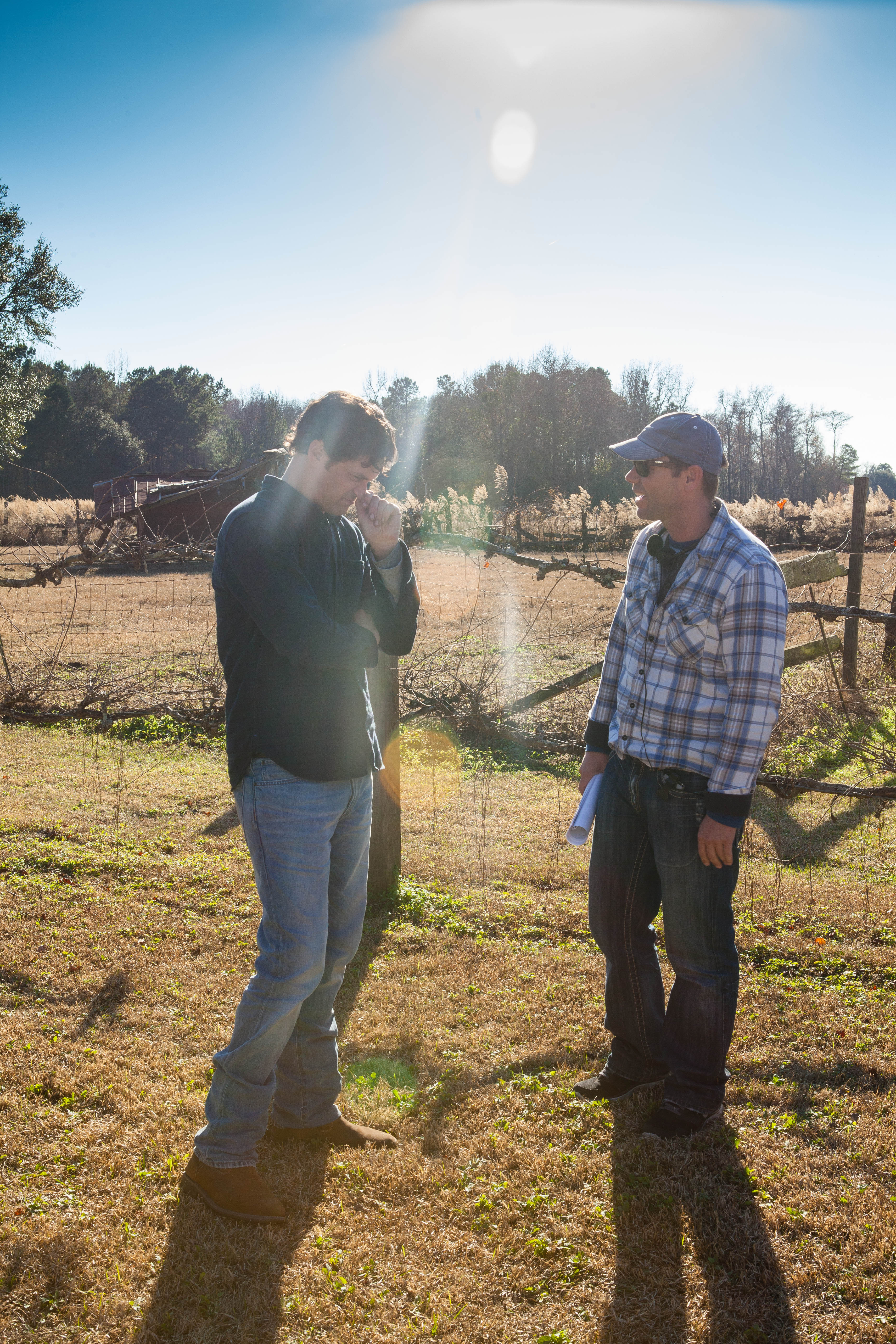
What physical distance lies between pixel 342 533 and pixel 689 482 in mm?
1041

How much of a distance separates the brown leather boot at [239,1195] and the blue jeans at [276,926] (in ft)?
0.08

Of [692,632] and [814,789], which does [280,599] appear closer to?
[692,632]

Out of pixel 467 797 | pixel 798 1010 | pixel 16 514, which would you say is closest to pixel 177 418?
pixel 16 514

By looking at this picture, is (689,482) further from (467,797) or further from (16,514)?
(16,514)

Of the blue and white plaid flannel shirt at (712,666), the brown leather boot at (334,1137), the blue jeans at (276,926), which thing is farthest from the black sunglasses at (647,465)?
the brown leather boot at (334,1137)

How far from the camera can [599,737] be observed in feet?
9.64

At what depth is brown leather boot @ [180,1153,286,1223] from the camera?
2.26 m

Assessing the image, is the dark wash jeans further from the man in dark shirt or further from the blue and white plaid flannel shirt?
the man in dark shirt

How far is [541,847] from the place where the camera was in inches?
219

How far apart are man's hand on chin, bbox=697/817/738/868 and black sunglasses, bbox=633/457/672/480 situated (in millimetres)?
1037

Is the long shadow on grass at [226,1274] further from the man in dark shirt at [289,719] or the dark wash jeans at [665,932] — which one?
the dark wash jeans at [665,932]

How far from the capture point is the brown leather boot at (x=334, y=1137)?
261 cm

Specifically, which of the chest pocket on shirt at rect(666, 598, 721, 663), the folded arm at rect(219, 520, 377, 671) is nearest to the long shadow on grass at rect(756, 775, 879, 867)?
the chest pocket on shirt at rect(666, 598, 721, 663)

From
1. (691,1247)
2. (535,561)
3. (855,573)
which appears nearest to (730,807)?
(691,1247)
